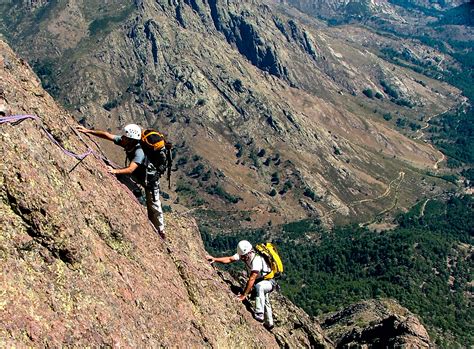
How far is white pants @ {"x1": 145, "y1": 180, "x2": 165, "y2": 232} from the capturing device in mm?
22016

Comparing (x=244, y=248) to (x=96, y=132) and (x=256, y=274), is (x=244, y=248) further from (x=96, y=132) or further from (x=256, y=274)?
(x=96, y=132)

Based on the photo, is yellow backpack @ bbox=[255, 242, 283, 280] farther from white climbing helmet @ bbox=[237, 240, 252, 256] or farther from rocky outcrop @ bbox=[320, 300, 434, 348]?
rocky outcrop @ bbox=[320, 300, 434, 348]

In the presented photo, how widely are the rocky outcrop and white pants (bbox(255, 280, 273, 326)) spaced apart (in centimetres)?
2387

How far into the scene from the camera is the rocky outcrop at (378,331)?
160 ft

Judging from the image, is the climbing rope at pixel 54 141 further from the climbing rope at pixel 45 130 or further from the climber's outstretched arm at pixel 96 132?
the climber's outstretched arm at pixel 96 132

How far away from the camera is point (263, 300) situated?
88.6 feet

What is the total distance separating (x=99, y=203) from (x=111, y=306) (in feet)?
13.9

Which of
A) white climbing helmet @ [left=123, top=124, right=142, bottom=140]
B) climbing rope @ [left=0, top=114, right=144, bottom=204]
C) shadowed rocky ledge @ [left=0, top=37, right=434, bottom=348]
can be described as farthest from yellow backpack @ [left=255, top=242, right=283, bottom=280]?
white climbing helmet @ [left=123, top=124, right=142, bottom=140]

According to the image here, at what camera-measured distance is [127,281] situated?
59.7 ft

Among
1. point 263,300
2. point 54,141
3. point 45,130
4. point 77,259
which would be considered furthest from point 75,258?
point 263,300

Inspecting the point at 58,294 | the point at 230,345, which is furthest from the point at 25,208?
the point at 230,345

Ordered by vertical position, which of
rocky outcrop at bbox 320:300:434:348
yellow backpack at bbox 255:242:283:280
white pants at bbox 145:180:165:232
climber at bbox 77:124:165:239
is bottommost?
rocky outcrop at bbox 320:300:434:348

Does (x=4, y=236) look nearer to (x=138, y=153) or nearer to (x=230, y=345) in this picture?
(x=138, y=153)

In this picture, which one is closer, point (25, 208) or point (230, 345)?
point (25, 208)
